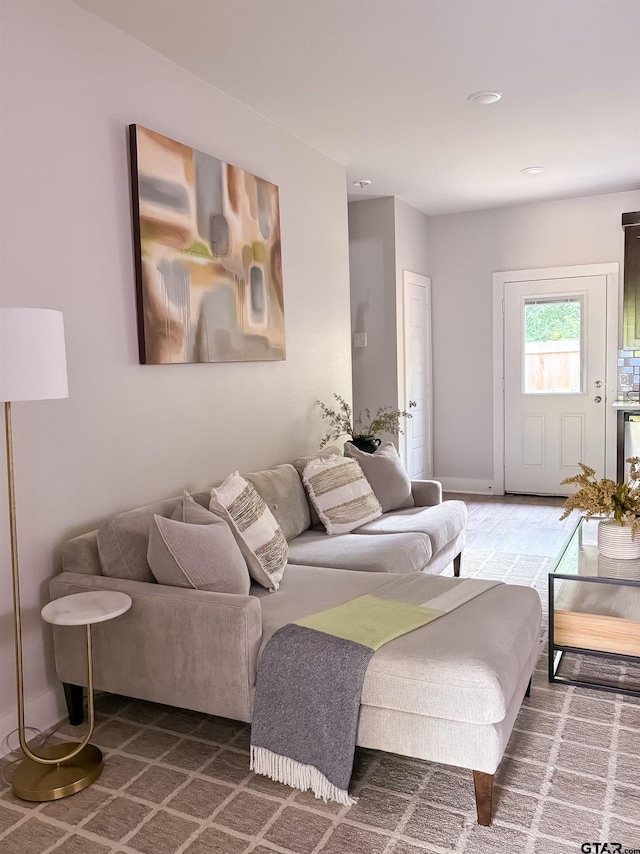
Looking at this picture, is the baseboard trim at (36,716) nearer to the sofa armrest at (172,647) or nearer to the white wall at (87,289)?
the white wall at (87,289)

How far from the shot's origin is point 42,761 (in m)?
2.22

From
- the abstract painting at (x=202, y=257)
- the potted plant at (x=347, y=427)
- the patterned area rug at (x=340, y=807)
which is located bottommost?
the patterned area rug at (x=340, y=807)

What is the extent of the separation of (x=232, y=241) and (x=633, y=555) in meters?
2.42

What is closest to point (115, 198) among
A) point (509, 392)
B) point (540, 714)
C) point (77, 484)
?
point (77, 484)

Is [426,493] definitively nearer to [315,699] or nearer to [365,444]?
[365,444]

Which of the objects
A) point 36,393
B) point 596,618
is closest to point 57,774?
point 36,393

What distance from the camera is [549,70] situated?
347 centimetres

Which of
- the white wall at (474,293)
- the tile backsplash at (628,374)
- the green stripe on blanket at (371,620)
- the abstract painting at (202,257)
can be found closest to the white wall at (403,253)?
the white wall at (474,293)

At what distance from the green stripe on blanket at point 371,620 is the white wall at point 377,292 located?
3.60 m

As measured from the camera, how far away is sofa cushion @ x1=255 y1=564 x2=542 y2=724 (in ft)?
6.42

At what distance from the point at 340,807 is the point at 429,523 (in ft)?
6.04

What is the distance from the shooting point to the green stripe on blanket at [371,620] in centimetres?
221

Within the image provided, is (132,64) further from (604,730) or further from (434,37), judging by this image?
(604,730)

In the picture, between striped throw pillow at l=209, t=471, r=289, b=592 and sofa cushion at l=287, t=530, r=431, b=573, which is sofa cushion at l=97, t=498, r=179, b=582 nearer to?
striped throw pillow at l=209, t=471, r=289, b=592
